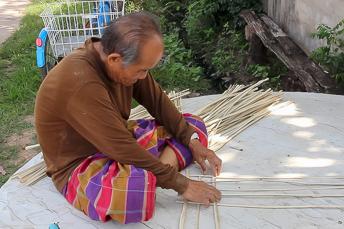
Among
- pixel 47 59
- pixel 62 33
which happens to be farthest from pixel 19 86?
pixel 62 33

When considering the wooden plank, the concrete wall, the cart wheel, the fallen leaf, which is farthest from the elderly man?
the concrete wall

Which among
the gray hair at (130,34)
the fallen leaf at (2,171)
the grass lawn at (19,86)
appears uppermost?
the gray hair at (130,34)

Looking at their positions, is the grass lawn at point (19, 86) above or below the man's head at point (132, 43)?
below

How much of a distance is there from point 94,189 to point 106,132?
0.24 metres

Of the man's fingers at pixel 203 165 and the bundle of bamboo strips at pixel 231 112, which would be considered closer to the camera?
the man's fingers at pixel 203 165

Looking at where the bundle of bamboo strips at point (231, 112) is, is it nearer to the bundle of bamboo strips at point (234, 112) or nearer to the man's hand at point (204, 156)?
the bundle of bamboo strips at point (234, 112)

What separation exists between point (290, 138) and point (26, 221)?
1292 millimetres

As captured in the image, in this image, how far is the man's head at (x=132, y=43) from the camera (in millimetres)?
1532

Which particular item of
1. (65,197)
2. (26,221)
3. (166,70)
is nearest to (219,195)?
(65,197)

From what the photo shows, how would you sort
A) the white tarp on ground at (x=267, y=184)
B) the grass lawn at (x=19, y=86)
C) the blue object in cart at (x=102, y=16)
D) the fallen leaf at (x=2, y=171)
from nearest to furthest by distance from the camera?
the white tarp on ground at (x=267, y=184)
the fallen leaf at (x=2, y=171)
the grass lawn at (x=19, y=86)
the blue object in cart at (x=102, y=16)

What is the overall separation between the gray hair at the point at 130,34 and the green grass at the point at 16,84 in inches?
65.7

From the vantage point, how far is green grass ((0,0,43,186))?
3.24 meters

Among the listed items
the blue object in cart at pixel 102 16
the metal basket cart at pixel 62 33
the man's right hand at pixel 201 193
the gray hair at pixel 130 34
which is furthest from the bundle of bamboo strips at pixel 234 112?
the blue object in cart at pixel 102 16

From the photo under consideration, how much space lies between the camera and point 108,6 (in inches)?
167
